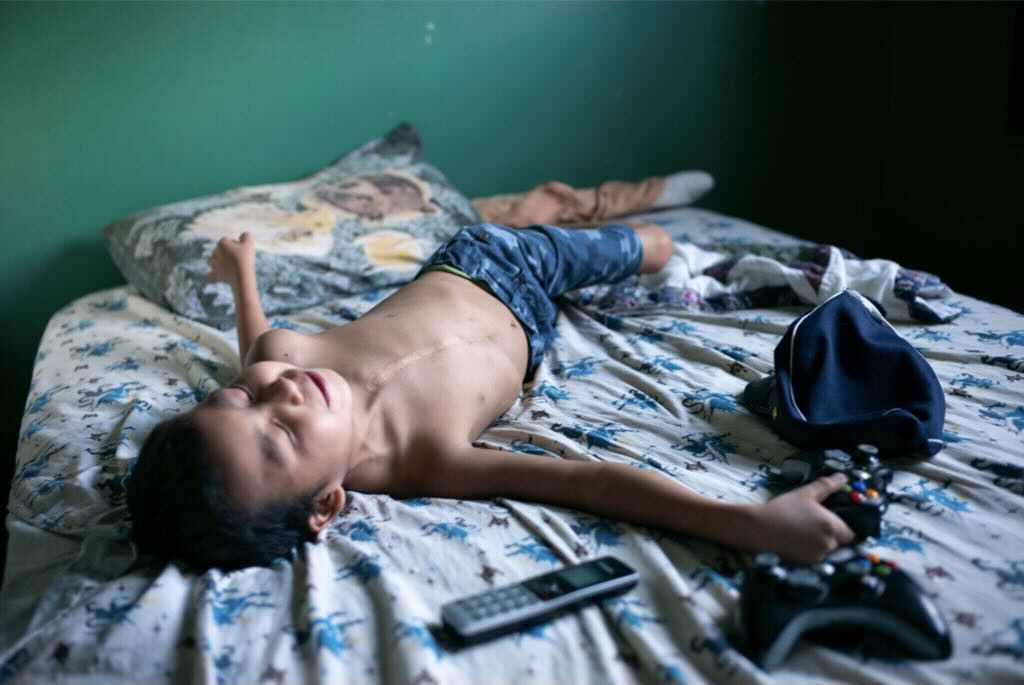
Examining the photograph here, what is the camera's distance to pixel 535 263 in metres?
1.69

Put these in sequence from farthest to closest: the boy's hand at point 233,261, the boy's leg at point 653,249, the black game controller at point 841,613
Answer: the boy's leg at point 653,249
the boy's hand at point 233,261
the black game controller at point 841,613

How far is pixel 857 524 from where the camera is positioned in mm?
995

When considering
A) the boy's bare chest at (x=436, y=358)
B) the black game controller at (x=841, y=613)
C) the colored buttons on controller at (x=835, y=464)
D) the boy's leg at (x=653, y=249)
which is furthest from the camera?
the boy's leg at (x=653, y=249)

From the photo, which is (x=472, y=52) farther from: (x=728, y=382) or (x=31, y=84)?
(x=728, y=382)

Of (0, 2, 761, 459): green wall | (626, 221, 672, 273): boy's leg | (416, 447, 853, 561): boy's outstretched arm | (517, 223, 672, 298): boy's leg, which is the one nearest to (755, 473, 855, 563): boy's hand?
(416, 447, 853, 561): boy's outstretched arm

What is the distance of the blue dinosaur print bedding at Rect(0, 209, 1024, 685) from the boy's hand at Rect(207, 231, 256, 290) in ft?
0.64

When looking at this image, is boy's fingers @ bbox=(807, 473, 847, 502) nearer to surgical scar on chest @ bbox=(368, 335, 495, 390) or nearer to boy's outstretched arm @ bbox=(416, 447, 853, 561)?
boy's outstretched arm @ bbox=(416, 447, 853, 561)

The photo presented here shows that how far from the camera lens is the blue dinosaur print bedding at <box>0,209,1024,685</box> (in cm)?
85

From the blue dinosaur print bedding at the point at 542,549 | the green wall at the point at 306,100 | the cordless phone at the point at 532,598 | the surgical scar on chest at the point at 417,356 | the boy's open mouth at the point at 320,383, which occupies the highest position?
the green wall at the point at 306,100

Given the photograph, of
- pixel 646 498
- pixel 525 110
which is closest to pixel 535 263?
pixel 646 498

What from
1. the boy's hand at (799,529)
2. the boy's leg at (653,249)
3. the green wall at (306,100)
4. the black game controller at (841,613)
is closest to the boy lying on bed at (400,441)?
the boy's hand at (799,529)

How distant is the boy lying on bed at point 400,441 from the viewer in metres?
1.01

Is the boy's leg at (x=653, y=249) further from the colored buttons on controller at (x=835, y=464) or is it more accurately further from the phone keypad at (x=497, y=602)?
the phone keypad at (x=497, y=602)

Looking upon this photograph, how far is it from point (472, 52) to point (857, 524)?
1.86m
